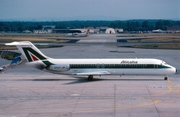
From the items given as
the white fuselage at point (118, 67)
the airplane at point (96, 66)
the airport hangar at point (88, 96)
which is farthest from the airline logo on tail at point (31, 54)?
the airport hangar at point (88, 96)

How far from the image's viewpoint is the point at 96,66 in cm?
5256

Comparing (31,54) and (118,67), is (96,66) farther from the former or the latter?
(31,54)

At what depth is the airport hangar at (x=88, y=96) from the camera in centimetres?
Answer: 3444

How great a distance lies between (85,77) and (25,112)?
21740mm

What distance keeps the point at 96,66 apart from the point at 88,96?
37.6ft

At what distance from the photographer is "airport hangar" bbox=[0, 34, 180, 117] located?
34.4 m

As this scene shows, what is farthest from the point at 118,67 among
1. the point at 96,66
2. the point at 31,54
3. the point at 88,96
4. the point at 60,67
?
the point at 31,54

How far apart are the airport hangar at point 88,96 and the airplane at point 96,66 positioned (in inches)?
47.4

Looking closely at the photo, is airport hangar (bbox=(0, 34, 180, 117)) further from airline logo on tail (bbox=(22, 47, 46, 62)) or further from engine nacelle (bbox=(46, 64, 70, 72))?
airline logo on tail (bbox=(22, 47, 46, 62))

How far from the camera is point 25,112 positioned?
113 feet

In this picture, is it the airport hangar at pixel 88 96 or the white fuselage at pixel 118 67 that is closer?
the airport hangar at pixel 88 96

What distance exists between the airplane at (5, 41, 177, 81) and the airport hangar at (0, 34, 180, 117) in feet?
3.95

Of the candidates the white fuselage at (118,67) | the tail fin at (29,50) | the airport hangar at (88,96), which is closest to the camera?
the airport hangar at (88,96)

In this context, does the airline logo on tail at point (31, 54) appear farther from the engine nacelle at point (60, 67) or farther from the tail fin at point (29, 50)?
the engine nacelle at point (60, 67)
